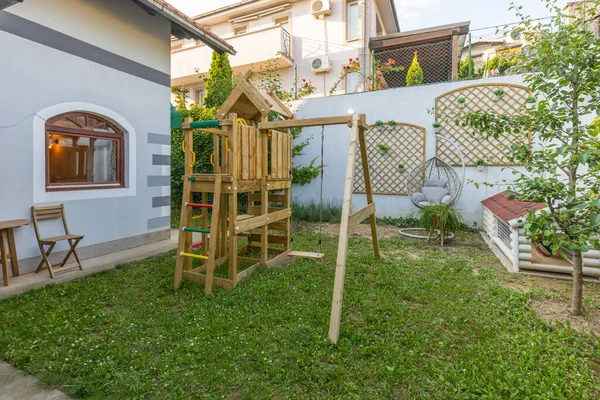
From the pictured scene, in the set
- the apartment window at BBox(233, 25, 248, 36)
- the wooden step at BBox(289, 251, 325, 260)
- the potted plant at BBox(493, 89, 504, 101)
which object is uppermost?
the apartment window at BBox(233, 25, 248, 36)

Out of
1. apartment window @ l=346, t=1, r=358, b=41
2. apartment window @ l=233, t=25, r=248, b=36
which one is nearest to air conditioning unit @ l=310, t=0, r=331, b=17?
apartment window @ l=346, t=1, r=358, b=41

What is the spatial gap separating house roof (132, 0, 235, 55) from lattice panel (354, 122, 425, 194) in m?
3.59

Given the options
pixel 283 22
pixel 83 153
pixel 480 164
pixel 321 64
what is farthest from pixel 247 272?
pixel 283 22

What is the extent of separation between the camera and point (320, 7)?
9.98 meters

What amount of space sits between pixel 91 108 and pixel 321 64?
24.7 feet

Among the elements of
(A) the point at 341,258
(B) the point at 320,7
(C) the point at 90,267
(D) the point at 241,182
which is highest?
(B) the point at 320,7

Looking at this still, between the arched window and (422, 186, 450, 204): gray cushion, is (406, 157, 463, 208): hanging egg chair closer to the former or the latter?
(422, 186, 450, 204): gray cushion

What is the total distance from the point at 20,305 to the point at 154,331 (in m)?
1.40

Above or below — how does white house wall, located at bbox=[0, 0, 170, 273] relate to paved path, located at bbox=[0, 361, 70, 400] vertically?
above

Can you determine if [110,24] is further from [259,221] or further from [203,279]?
[203,279]

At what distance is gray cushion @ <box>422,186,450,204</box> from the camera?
19.0 feet

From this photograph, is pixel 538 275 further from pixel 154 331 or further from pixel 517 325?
pixel 154 331

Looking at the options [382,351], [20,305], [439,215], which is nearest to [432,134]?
[439,215]

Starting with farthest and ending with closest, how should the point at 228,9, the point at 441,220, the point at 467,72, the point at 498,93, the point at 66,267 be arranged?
the point at 228,9, the point at 467,72, the point at 498,93, the point at 441,220, the point at 66,267
